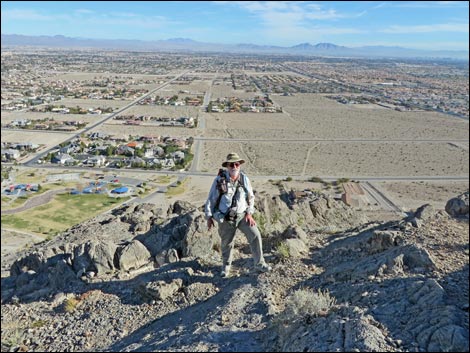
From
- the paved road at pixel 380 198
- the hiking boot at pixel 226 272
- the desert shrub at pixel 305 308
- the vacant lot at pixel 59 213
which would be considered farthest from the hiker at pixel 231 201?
the paved road at pixel 380 198

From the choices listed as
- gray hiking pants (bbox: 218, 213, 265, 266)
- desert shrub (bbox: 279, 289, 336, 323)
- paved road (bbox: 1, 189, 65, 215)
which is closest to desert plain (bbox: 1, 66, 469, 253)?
paved road (bbox: 1, 189, 65, 215)

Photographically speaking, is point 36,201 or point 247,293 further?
point 36,201

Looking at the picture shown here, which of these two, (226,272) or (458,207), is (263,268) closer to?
(226,272)

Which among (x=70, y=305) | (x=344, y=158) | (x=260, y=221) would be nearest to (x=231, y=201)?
(x=70, y=305)

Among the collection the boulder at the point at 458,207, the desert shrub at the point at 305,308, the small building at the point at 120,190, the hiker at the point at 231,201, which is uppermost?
the hiker at the point at 231,201

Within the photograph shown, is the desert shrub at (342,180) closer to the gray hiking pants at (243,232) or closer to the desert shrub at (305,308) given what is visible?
the gray hiking pants at (243,232)

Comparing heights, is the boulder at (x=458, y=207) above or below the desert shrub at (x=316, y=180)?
above

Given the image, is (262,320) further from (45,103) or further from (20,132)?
(45,103)

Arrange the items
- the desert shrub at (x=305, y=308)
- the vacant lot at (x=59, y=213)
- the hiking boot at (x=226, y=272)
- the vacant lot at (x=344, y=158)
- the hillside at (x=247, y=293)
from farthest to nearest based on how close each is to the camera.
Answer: the vacant lot at (x=344, y=158), the vacant lot at (x=59, y=213), the hiking boot at (x=226, y=272), the desert shrub at (x=305, y=308), the hillside at (x=247, y=293)

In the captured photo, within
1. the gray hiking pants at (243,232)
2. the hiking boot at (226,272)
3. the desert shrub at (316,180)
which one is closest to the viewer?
the gray hiking pants at (243,232)
